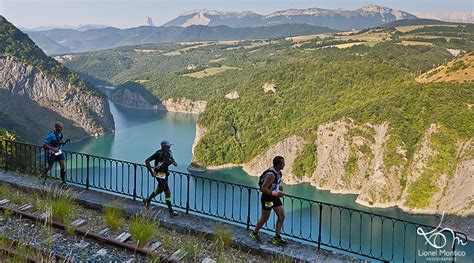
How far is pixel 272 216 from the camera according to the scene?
4109 centimetres

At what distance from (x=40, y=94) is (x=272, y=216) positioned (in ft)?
257

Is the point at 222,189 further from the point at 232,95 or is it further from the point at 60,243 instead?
the point at 232,95

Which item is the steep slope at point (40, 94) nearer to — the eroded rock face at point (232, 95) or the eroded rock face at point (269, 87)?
the eroded rock face at point (232, 95)

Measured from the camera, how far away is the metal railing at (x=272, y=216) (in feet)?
27.6

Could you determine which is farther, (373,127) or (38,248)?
(373,127)

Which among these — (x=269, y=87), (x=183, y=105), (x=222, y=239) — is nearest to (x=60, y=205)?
(x=222, y=239)

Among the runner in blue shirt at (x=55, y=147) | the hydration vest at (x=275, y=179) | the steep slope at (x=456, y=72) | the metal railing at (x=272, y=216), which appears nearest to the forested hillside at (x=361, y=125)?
the steep slope at (x=456, y=72)

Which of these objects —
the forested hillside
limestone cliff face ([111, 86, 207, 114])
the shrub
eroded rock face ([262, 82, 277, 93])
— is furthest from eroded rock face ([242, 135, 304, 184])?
the shrub

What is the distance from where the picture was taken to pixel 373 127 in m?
73.8

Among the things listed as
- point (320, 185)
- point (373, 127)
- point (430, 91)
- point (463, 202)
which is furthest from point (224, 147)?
point (463, 202)

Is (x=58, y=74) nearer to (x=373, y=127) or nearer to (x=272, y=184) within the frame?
(x=373, y=127)

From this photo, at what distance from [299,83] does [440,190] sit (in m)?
49.4

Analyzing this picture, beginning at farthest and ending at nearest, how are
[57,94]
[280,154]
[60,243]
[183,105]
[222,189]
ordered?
[183,105], [57,94], [280,154], [222,189], [60,243]

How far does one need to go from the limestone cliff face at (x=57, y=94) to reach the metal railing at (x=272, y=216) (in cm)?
5747
